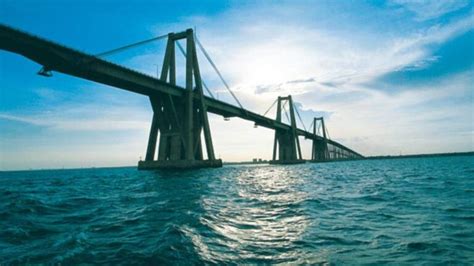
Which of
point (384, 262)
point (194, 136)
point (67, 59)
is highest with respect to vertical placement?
point (67, 59)

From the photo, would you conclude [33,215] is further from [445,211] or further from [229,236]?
[445,211]

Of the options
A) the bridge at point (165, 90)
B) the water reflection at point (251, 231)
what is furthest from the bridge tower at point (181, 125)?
the water reflection at point (251, 231)

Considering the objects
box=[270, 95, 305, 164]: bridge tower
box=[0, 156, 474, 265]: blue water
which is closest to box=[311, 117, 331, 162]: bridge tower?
box=[270, 95, 305, 164]: bridge tower

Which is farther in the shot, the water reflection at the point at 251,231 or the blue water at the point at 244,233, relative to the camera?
the water reflection at the point at 251,231

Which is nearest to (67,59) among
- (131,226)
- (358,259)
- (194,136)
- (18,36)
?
(18,36)

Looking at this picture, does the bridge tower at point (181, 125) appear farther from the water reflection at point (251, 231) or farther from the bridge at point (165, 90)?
the water reflection at point (251, 231)

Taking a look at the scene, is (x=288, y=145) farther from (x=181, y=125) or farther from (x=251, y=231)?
(x=251, y=231)

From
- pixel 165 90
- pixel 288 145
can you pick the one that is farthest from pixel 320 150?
pixel 165 90

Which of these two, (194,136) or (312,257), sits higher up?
(194,136)

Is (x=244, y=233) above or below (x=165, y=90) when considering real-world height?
below
